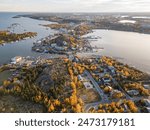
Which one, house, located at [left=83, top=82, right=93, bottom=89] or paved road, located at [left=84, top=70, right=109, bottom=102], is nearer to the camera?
paved road, located at [left=84, top=70, right=109, bottom=102]

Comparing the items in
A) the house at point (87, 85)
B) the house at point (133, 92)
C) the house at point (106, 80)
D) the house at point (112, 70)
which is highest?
the house at point (87, 85)

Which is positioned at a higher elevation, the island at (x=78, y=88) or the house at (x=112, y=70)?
the island at (x=78, y=88)

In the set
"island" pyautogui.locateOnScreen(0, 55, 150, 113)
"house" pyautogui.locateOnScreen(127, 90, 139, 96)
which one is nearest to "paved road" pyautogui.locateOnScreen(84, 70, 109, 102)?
"island" pyautogui.locateOnScreen(0, 55, 150, 113)

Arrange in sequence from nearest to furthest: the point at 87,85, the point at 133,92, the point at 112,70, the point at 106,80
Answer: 1. the point at 133,92
2. the point at 87,85
3. the point at 106,80
4. the point at 112,70

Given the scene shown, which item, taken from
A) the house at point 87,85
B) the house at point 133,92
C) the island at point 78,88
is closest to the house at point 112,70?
the island at point 78,88

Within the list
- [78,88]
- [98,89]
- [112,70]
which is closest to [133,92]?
[98,89]

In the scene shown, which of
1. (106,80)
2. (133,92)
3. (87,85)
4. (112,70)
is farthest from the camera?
(112,70)

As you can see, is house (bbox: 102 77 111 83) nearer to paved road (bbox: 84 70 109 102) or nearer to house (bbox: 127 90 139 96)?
paved road (bbox: 84 70 109 102)

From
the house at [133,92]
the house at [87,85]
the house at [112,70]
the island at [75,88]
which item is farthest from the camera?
the house at [112,70]

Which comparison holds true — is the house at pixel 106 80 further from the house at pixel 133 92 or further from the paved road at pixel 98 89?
the house at pixel 133 92

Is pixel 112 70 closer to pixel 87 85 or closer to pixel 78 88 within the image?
pixel 87 85

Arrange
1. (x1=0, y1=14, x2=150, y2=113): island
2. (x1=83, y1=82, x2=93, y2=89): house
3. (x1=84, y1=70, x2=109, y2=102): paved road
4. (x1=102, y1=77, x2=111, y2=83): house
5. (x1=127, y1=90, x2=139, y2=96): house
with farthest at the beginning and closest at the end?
(x1=102, y1=77, x2=111, y2=83): house, (x1=83, y1=82, x2=93, y2=89): house, (x1=127, y1=90, x2=139, y2=96): house, (x1=84, y1=70, x2=109, y2=102): paved road, (x1=0, y1=14, x2=150, y2=113): island

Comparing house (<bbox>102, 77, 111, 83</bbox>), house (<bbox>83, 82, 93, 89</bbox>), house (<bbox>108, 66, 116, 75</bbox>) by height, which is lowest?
house (<bbox>108, 66, 116, 75</bbox>)
